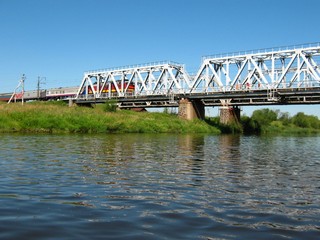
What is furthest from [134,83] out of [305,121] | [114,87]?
[305,121]

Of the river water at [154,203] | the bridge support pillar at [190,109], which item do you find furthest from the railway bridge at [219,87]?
the river water at [154,203]

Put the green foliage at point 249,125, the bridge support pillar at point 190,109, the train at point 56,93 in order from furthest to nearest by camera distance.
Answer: the train at point 56,93, the green foliage at point 249,125, the bridge support pillar at point 190,109

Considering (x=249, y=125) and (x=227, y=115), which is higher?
(x=227, y=115)

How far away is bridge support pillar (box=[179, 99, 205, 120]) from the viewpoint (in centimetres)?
6656

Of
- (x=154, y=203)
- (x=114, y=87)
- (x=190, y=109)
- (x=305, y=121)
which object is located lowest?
(x=154, y=203)

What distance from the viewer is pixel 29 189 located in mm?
8477

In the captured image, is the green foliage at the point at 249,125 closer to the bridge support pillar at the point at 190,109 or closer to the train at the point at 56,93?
the bridge support pillar at the point at 190,109

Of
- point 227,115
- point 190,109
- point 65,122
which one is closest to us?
point 65,122

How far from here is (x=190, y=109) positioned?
67.2 metres

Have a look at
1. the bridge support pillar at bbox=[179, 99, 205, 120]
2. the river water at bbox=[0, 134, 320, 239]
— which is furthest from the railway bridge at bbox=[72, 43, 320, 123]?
the river water at bbox=[0, 134, 320, 239]

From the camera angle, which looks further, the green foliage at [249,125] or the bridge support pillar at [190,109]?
the green foliage at [249,125]

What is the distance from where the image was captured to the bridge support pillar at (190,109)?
66.6 metres

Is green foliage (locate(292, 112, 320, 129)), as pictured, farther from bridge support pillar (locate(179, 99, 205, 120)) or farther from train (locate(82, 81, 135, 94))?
bridge support pillar (locate(179, 99, 205, 120))

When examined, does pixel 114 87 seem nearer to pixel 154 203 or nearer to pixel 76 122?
pixel 76 122
